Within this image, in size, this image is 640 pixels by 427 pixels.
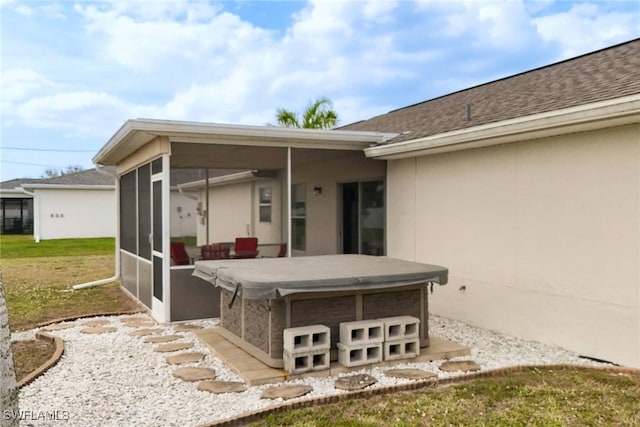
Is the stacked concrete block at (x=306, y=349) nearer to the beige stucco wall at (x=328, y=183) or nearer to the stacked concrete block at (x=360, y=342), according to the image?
the stacked concrete block at (x=360, y=342)

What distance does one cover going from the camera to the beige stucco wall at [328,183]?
9.73 m

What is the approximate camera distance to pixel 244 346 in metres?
5.92

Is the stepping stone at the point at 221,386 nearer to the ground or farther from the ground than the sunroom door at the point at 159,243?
nearer to the ground

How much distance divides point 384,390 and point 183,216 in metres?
6.37

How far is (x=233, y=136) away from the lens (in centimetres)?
757

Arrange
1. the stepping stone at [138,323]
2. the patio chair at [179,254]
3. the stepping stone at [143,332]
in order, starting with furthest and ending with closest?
the patio chair at [179,254]
the stepping stone at [138,323]
the stepping stone at [143,332]

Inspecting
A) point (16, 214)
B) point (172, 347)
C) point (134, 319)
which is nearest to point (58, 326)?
point (134, 319)

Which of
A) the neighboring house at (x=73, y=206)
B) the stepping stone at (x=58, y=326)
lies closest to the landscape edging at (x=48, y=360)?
the stepping stone at (x=58, y=326)

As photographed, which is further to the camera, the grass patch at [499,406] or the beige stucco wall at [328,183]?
the beige stucco wall at [328,183]

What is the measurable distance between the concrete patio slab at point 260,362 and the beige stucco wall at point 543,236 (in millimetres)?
1213

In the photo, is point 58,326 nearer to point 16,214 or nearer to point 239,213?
point 239,213

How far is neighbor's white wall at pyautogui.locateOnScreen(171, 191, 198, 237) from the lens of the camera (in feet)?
30.2

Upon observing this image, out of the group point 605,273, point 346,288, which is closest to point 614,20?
point 605,273

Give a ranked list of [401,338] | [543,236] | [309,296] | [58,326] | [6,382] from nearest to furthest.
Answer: [6,382]
[309,296]
[401,338]
[543,236]
[58,326]
